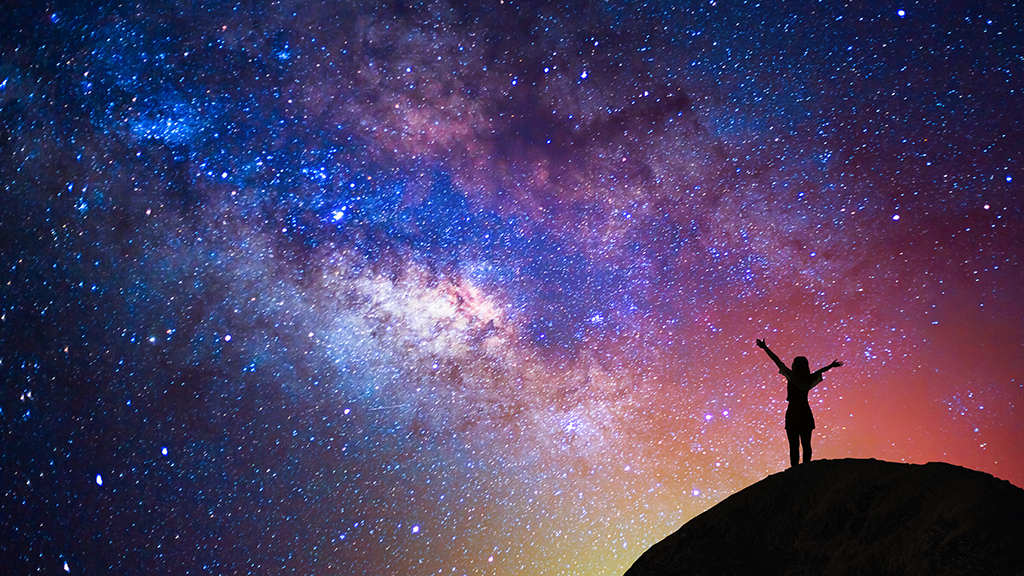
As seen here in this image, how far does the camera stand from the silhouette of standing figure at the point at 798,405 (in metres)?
7.89

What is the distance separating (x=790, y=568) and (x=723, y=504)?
→ 1173mm

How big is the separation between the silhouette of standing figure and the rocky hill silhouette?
69 cm

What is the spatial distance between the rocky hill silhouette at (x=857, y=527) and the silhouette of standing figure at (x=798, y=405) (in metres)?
0.69

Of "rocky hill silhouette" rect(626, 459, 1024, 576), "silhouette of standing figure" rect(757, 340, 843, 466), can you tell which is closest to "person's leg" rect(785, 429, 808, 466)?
"silhouette of standing figure" rect(757, 340, 843, 466)

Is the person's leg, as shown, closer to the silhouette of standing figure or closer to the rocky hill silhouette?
the silhouette of standing figure

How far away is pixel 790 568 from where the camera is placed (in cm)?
635

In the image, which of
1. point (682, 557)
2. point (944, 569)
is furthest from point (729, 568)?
point (944, 569)

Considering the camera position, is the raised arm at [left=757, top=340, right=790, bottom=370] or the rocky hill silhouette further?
the raised arm at [left=757, top=340, right=790, bottom=370]

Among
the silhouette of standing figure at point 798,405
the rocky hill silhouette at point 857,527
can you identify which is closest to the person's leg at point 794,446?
the silhouette of standing figure at point 798,405

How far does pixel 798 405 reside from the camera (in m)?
7.96

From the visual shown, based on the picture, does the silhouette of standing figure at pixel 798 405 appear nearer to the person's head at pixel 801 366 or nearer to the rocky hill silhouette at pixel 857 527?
the person's head at pixel 801 366

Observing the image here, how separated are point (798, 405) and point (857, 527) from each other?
6.70ft

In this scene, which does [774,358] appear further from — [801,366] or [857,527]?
[857,527]

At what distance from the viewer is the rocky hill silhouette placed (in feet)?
16.5
